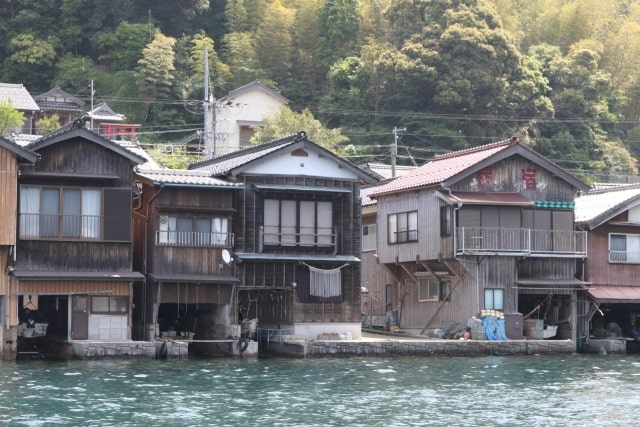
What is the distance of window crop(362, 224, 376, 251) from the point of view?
177 ft

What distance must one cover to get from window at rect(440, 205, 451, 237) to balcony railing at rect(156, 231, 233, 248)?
29.6 feet

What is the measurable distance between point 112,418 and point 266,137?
143 feet

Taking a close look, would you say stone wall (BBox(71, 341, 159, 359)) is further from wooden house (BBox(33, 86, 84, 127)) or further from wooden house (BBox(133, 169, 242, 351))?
wooden house (BBox(33, 86, 84, 127))

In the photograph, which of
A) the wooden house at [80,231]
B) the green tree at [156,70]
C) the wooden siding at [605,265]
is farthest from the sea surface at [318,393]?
the green tree at [156,70]

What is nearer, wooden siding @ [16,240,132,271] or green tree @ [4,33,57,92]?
wooden siding @ [16,240,132,271]

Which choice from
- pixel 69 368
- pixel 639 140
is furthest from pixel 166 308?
pixel 639 140

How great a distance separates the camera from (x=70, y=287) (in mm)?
39562

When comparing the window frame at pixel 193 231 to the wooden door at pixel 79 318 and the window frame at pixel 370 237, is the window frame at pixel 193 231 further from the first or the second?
the window frame at pixel 370 237

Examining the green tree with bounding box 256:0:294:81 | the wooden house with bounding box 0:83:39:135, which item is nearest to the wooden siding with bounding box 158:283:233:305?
the wooden house with bounding box 0:83:39:135

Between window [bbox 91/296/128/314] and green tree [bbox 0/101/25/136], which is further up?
green tree [bbox 0/101/25/136]

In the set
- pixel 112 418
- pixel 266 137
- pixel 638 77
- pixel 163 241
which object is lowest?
pixel 112 418

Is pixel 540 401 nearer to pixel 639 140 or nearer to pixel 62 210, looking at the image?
pixel 62 210

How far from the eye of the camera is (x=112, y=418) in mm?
27281

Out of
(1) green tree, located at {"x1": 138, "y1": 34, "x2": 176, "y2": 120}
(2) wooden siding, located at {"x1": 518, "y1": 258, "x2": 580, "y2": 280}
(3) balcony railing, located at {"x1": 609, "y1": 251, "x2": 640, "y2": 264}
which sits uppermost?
(1) green tree, located at {"x1": 138, "y1": 34, "x2": 176, "y2": 120}
